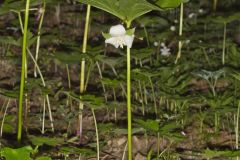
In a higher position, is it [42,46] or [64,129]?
[42,46]

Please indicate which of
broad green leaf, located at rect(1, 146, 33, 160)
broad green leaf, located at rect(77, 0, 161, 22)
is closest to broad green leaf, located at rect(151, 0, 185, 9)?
broad green leaf, located at rect(77, 0, 161, 22)

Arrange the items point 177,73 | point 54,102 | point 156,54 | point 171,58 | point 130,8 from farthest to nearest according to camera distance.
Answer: point 156,54 < point 171,58 < point 177,73 < point 54,102 < point 130,8

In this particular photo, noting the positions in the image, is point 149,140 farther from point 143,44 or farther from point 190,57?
point 143,44

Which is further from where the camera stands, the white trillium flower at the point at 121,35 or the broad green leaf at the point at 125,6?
the white trillium flower at the point at 121,35

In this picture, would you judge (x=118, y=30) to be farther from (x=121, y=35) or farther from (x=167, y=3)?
(x=167, y=3)

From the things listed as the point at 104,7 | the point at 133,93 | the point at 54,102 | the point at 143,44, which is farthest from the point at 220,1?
the point at 104,7

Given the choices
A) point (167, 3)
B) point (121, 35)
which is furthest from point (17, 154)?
point (167, 3)

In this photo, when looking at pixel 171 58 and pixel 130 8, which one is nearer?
pixel 130 8

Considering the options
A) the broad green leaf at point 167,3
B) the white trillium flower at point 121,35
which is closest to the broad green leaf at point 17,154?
the white trillium flower at point 121,35

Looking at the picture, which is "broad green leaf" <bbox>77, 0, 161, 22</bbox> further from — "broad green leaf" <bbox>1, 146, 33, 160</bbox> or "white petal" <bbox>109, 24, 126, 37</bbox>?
"broad green leaf" <bbox>1, 146, 33, 160</bbox>

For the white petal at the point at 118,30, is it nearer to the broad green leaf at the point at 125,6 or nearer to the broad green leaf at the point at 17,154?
the broad green leaf at the point at 125,6

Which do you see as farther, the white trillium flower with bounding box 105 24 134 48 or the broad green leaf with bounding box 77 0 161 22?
the white trillium flower with bounding box 105 24 134 48
